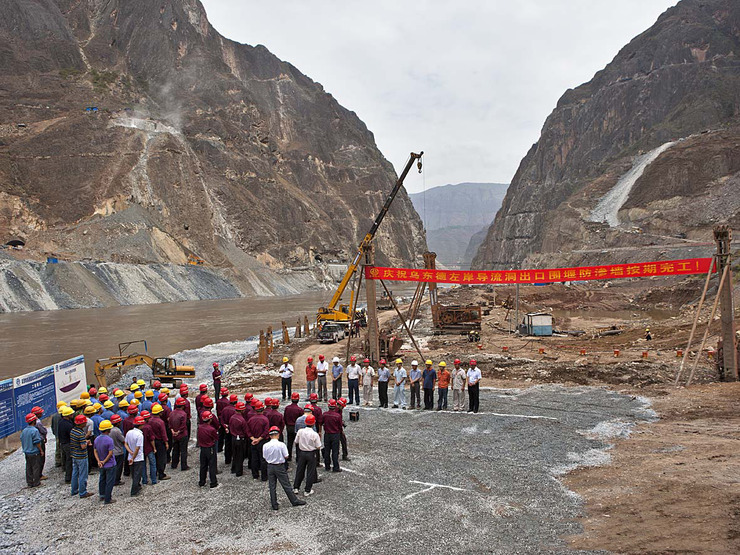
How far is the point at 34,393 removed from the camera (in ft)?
41.5

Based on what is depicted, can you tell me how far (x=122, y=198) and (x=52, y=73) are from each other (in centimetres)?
4178

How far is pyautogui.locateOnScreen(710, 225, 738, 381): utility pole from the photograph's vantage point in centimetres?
1438

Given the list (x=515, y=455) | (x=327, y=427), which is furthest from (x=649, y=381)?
(x=327, y=427)

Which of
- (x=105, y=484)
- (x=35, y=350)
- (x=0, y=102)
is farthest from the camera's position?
(x=0, y=102)

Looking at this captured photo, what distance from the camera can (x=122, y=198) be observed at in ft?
236

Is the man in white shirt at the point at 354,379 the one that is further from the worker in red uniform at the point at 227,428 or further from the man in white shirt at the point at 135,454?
the man in white shirt at the point at 135,454

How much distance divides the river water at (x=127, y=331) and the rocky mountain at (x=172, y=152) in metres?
17.7

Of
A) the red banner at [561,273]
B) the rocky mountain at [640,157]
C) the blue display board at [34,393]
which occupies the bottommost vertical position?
the blue display board at [34,393]

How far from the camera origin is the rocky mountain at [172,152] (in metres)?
70.0

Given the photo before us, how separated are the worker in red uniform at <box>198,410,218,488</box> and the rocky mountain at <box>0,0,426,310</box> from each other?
190ft

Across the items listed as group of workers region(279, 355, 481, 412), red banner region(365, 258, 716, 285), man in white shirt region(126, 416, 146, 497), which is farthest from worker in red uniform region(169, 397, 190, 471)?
red banner region(365, 258, 716, 285)

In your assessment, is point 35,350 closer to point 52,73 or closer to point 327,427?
point 327,427

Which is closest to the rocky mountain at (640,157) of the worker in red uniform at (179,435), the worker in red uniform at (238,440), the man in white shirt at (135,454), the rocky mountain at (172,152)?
the rocky mountain at (172,152)

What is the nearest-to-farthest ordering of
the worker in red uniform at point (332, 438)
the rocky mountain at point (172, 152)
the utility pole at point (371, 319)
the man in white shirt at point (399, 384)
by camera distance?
the worker in red uniform at point (332, 438) < the man in white shirt at point (399, 384) < the utility pole at point (371, 319) < the rocky mountain at point (172, 152)
